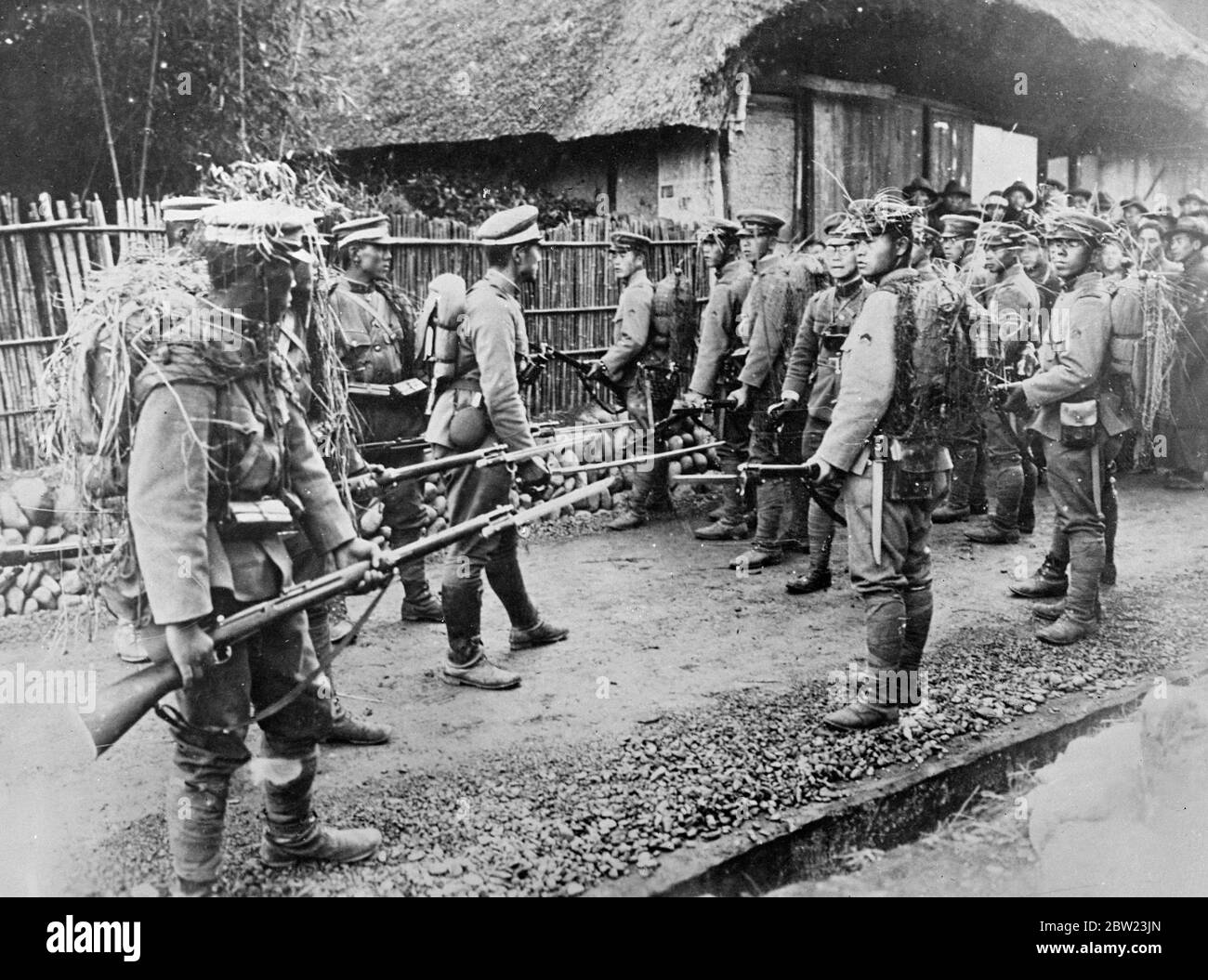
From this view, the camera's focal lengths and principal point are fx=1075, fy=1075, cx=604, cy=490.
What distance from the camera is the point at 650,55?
10500mm

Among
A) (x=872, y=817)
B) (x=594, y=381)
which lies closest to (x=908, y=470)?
(x=872, y=817)

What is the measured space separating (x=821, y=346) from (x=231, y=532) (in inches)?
181

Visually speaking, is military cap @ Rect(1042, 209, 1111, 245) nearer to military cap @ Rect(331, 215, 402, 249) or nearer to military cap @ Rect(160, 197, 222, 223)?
military cap @ Rect(331, 215, 402, 249)

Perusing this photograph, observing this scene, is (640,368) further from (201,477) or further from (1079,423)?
(201,477)

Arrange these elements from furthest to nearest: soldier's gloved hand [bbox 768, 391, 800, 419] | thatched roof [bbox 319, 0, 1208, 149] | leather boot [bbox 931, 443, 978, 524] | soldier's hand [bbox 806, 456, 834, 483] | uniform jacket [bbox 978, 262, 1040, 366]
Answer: thatched roof [bbox 319, 0, 1208, 149]
leather boot [bbox 931, 443, 978, 524]
uniform jacket [bbox 978, 262, 1040, 366]
soldier's gloved hand [bbox 768, 391, 800, 419]
soldier's hand [bbox 806, 456, 834, 483]

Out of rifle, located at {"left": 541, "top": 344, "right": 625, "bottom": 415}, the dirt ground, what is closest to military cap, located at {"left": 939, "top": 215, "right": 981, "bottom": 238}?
the dirt ground

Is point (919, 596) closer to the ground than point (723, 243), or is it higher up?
closer to the ground

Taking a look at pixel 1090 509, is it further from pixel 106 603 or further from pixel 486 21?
pixel 486 21

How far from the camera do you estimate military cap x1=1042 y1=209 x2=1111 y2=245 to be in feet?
18.8

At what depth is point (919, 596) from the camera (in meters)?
4.76

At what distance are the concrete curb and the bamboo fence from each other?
2621 millimetres

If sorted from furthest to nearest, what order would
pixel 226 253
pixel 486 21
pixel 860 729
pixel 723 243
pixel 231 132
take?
pixel 486 21 < pixel 231 132 < pixel 723 243 < pixel 860 729 < pixel 226 253

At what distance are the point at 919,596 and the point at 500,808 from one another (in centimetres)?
209

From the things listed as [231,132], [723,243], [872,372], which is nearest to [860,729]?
[872,372]
